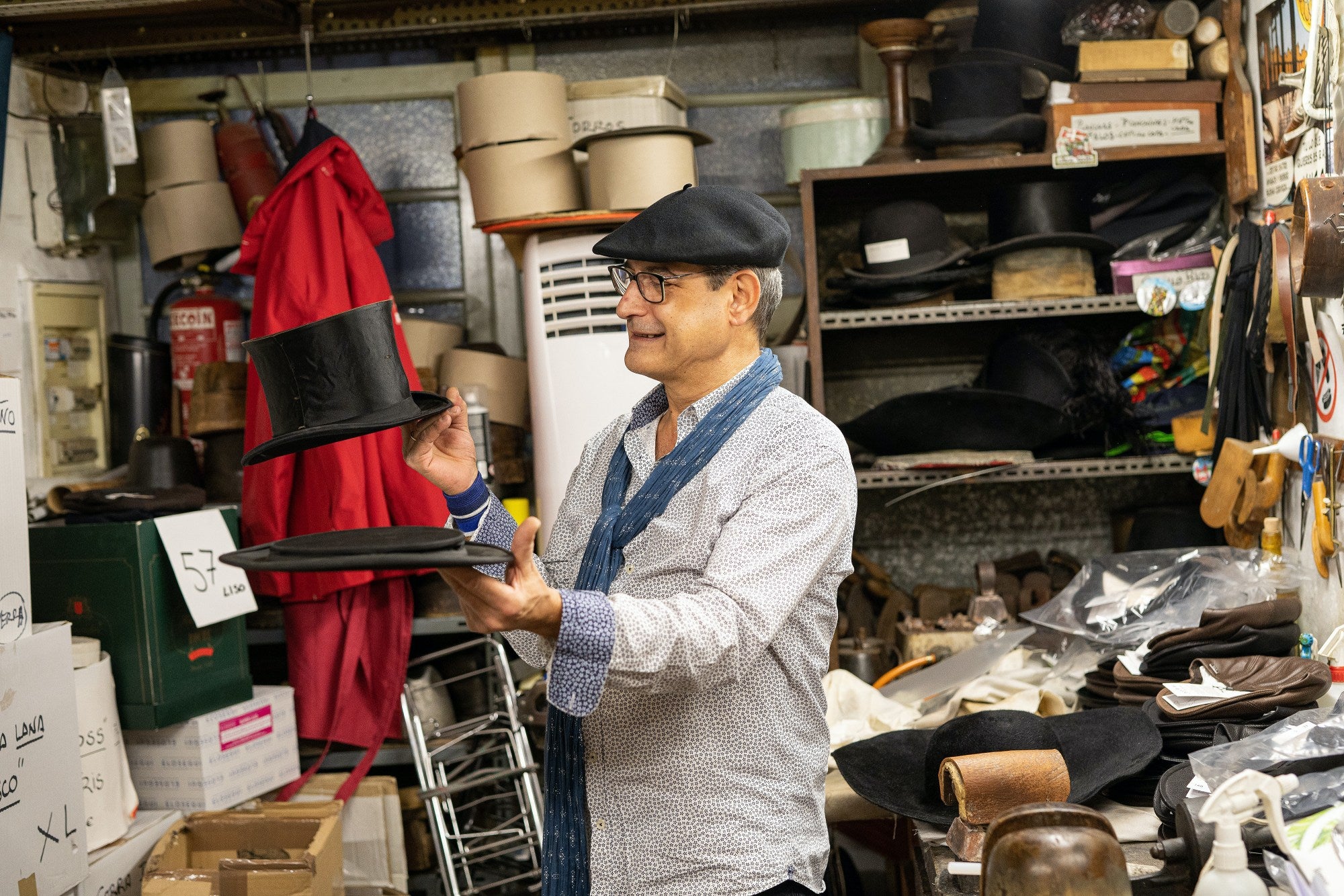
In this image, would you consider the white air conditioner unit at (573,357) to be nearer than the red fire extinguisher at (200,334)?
Yes

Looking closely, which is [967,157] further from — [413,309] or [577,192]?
[413,309]

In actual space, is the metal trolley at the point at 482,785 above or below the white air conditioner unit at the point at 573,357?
below

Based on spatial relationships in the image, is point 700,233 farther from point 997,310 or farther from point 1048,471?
point 1048,471

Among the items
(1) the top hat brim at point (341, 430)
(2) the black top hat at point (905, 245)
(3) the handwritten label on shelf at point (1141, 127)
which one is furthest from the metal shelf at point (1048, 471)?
(1) the top hat brim at point (341, 430)

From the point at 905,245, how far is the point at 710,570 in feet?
6.92

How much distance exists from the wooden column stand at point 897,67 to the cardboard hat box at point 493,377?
1.18 m

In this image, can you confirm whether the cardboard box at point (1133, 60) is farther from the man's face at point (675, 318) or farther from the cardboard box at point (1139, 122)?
the man's face at point (675, 318)

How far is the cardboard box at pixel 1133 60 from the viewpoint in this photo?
3.26 metres

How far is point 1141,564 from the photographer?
3.00 metres

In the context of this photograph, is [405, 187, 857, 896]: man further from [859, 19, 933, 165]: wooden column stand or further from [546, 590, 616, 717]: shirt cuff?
[859, 19, 933, 165]: wooden column stand

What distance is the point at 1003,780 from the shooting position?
6.15 feet

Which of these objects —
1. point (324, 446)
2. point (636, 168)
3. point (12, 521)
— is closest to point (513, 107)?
point (636, 168)

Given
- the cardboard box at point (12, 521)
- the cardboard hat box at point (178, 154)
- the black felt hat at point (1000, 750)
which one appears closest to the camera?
the black felt hat at point (1000, 750)

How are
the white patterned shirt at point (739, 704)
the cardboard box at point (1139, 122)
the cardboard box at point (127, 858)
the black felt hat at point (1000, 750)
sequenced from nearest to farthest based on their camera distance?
the white patterned shirt at point (739, 704) → the black felt hat at point (1000, 750) → the cardboard box at point (127, 858) → the cardboard box at point (1139, 122)
